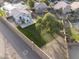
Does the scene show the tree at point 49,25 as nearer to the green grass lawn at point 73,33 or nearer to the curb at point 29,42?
the green grass lawn at point 73,33

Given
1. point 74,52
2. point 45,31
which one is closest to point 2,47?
point 45,31

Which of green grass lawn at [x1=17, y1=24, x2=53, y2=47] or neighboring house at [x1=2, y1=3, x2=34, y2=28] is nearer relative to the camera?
green grass lawn at [x1=17, y1=24, x2=53, y2=47]

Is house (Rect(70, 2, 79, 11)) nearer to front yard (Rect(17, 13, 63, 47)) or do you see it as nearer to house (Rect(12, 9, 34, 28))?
front yard (Rect(17, 13, 63, 47))

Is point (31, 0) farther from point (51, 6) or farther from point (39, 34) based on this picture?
point (39, 34)

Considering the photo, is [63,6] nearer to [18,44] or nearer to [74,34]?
[74,34]

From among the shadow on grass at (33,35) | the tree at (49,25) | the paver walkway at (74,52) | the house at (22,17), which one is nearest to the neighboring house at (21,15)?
the house at (22,17)

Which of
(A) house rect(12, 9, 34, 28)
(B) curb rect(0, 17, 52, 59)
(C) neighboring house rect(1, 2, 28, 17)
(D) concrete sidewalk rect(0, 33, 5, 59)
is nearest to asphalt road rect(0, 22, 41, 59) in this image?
(B) curb rect(0, 17, 52, 59)

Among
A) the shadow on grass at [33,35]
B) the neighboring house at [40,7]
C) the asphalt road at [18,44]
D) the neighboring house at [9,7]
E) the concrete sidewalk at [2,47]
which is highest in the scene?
the neighboring house at [40,7]

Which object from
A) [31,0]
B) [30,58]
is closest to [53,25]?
[30,58]
